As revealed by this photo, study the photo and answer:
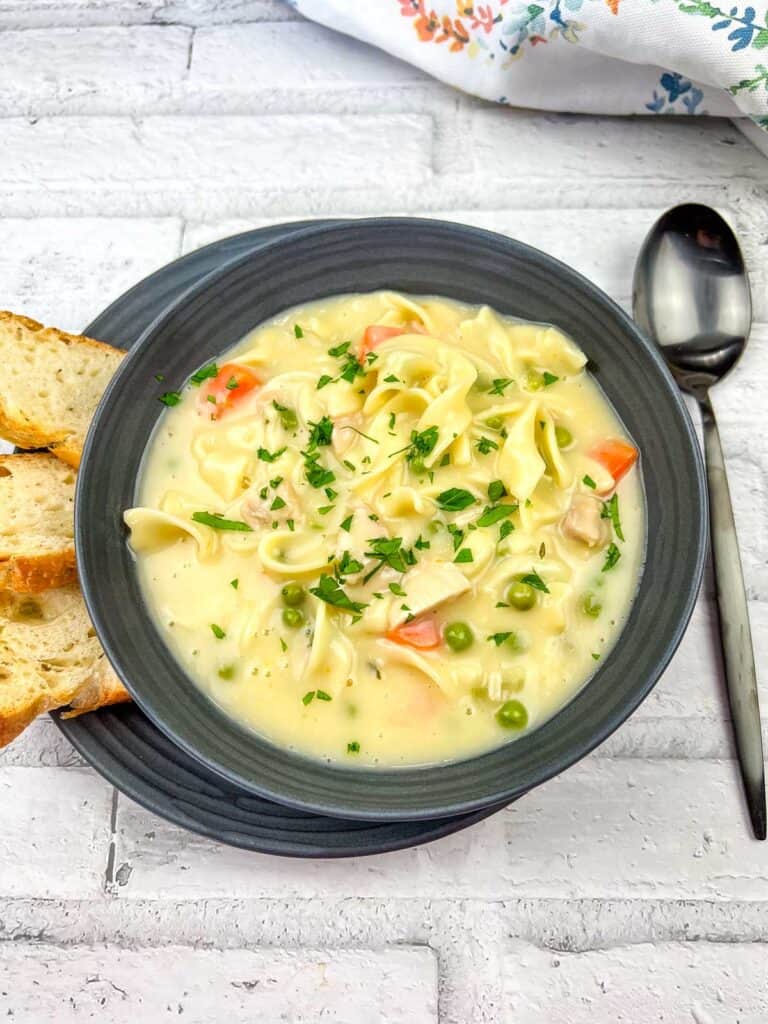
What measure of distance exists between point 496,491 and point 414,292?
3.20ft

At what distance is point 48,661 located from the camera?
12.0 feet

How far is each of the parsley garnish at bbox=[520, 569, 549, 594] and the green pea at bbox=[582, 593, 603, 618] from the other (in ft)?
0.46

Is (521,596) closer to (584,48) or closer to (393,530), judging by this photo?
(393,530)

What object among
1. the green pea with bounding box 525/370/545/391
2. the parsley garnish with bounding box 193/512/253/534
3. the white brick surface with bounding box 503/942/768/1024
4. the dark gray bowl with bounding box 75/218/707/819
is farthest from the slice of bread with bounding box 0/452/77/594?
the white brick surface with bounding box 503/942/768/1024

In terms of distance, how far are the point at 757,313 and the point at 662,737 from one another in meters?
1.98

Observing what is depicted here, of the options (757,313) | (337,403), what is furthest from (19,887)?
(757,313)

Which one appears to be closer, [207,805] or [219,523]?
[207,805]

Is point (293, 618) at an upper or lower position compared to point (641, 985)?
upper

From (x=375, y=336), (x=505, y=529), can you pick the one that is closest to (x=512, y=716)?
(x=505, y=529)

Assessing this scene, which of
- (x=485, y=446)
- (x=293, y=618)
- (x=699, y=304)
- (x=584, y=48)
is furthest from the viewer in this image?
(x=584, y=48)

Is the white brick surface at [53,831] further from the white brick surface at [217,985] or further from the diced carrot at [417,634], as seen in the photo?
the diced carrot at [417,634]

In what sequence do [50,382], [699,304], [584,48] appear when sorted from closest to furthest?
[50,382] → [699,304] → [584,48]

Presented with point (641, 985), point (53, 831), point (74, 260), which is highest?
point (74, 260)

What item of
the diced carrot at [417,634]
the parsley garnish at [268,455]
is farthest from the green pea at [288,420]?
the diced carrot at [417,634]
